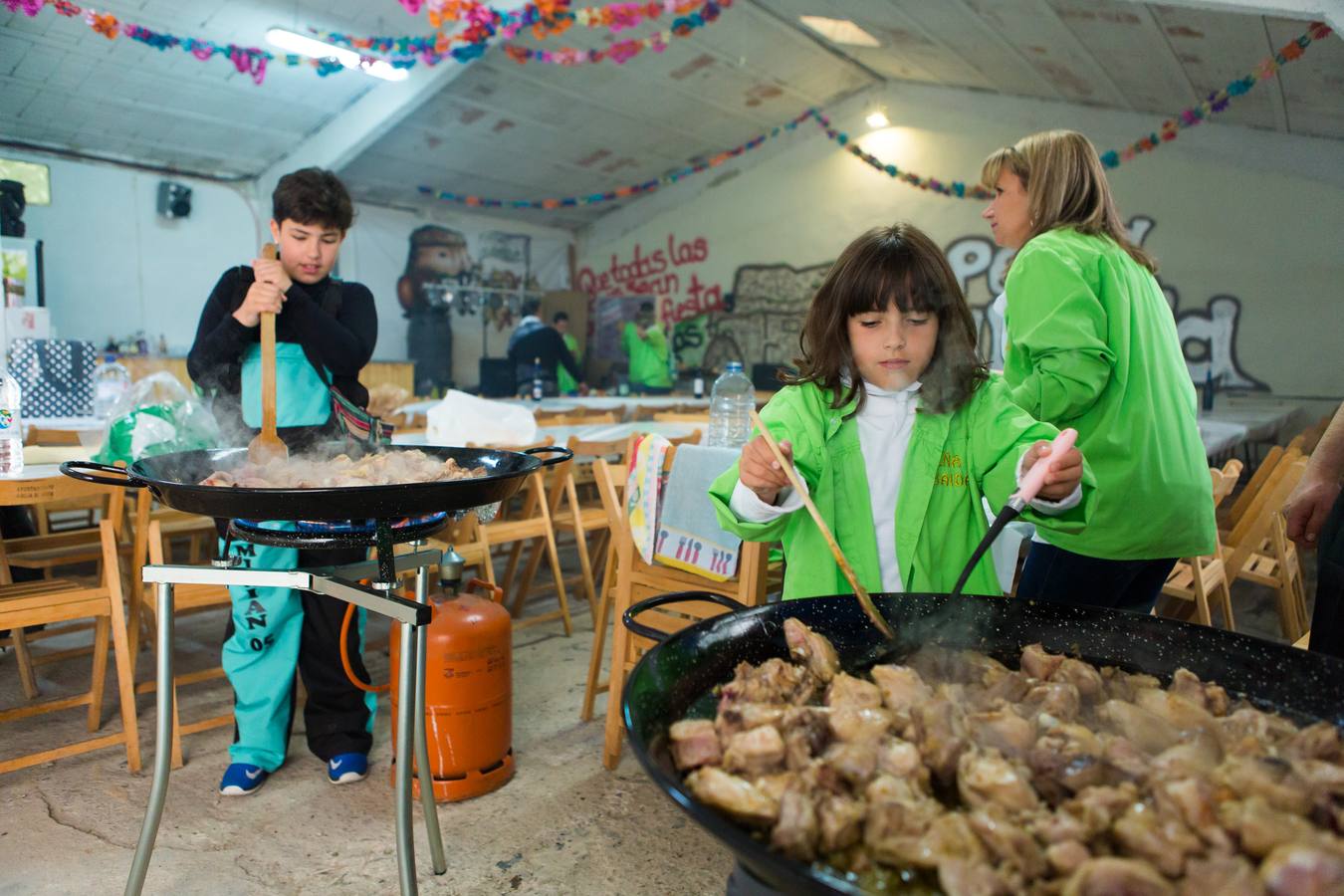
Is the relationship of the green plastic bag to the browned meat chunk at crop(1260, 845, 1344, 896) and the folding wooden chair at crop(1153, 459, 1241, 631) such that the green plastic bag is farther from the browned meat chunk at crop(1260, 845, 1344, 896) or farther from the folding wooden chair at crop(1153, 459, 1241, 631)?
the folding wooden chair at crop(1153, 459, 1241, 631)

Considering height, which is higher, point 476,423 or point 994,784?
point 476,423

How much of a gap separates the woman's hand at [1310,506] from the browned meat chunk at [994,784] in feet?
3.86

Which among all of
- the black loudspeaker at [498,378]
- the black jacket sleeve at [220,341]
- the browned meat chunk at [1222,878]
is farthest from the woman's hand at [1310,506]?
the black loudspeaker at [498,378]

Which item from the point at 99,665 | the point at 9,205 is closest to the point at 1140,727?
the point at 99,665

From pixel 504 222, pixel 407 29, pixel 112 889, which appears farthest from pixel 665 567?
pixel 504 222

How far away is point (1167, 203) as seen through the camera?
942cm

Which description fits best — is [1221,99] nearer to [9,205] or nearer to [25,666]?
[25,666]

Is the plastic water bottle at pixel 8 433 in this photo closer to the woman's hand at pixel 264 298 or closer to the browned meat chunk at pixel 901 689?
the woman's hand at pixel 264 298

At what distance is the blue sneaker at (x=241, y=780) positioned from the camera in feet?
8.18

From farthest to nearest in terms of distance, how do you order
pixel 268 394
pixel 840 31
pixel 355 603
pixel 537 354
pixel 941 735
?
pixel 537 354
pixel 840 31
pixel 268 394
pixel 355 603
pixel 941 735

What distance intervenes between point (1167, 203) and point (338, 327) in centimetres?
991

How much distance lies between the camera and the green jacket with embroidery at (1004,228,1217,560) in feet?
5.81

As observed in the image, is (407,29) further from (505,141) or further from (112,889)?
(112,889)

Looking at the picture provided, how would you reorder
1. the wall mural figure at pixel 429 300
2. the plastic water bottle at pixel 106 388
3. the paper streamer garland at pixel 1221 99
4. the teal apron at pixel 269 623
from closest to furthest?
the teal apron at pixel 269 623, the plastic water bottle at pixel 106 388, the paper streamer garland at pixel 1221 99, the wall mural figure at pixel 429 300
